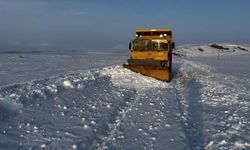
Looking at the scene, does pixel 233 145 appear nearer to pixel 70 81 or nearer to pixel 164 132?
pixel 164 132

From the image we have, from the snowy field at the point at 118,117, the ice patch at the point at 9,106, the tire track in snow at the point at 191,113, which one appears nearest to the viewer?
the snowy field at the point at 118,117

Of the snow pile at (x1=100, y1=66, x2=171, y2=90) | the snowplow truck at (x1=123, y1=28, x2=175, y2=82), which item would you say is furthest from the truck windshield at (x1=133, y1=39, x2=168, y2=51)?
the snow pile at (x1=100, y1=66, x2=171, y2=90)

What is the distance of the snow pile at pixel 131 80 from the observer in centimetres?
1412

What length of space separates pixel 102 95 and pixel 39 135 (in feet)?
15.3

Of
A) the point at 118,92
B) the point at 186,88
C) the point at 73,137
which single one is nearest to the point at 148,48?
the point at 186,88

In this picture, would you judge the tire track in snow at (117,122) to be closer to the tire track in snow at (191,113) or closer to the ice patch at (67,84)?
the tire track in snow at (191,113)

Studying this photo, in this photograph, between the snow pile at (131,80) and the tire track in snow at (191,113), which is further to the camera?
the snow pile at (131,80)

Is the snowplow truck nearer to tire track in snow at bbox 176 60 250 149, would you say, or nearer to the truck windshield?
the truck windshield

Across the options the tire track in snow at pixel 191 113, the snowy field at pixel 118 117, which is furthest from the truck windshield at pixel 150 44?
the snowy field at pixel 118 117

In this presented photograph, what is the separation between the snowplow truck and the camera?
642 inches

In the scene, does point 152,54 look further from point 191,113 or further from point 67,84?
point 191,113

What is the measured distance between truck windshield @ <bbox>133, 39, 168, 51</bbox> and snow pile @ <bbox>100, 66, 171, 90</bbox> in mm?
1694

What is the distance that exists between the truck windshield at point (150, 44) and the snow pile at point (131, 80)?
A: 5.56 ft

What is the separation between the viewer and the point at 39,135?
6957 millimetres
